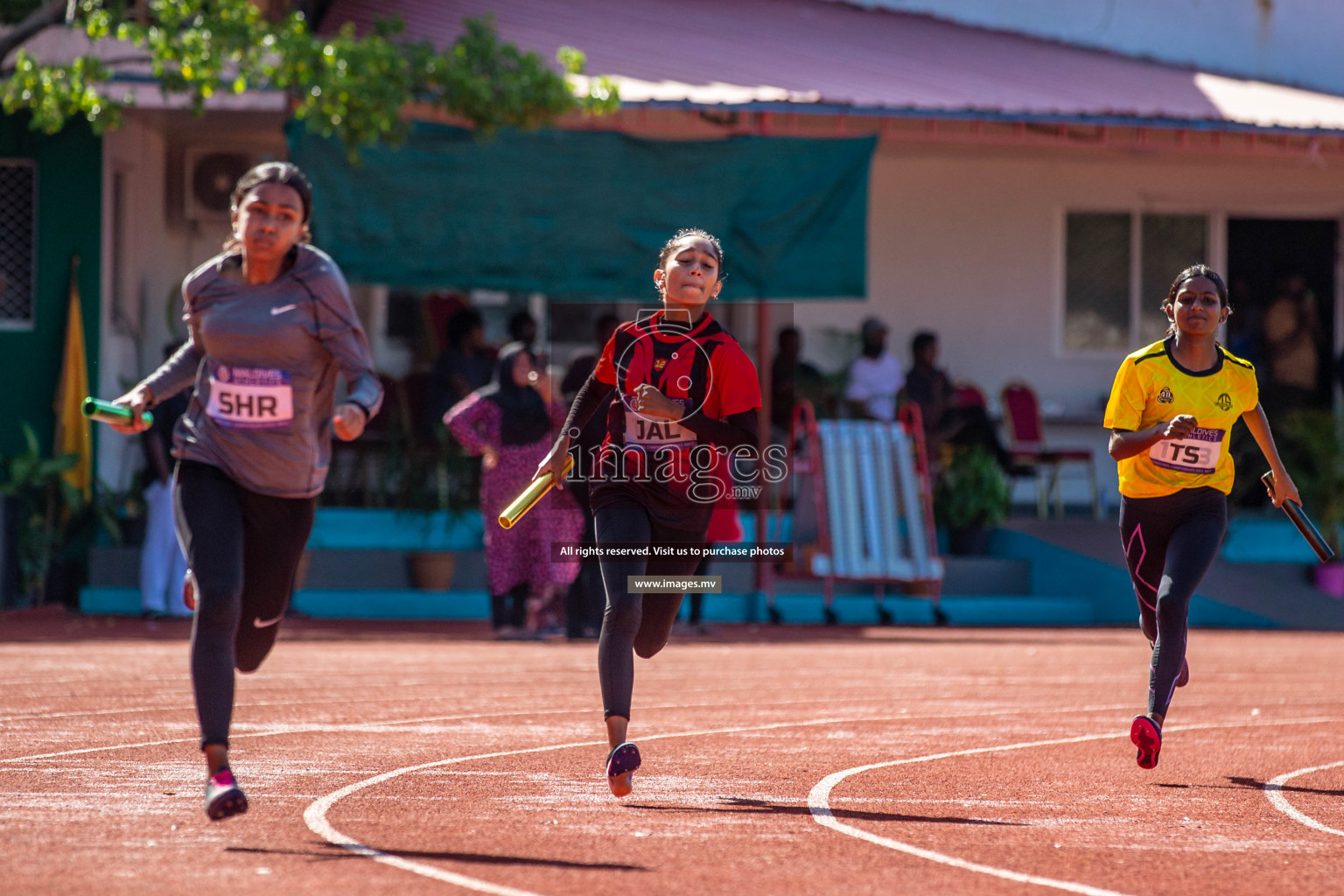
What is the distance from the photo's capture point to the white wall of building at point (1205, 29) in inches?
810

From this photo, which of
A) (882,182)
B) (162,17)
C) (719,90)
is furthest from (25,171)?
(882,182)

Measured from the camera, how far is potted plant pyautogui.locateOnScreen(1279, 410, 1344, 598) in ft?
56.6

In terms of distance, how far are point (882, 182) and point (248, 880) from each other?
15.8m

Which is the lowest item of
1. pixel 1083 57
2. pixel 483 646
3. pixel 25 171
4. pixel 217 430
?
A: pixel 483 646

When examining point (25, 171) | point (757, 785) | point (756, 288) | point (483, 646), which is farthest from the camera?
point (25, 171)

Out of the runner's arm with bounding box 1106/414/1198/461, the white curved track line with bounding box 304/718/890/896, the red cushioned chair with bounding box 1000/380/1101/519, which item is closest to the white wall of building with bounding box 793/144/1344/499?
the red cushioned chair with bounding box 1000/380/1101/519

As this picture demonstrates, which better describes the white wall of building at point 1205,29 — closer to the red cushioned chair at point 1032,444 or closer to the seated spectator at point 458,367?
the red cushioned chair at point 1032,444

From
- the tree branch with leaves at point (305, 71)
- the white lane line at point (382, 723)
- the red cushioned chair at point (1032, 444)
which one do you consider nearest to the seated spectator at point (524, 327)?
the tree branch with leaves at point (305, 71)

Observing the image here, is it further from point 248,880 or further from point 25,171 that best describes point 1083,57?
point 248,880

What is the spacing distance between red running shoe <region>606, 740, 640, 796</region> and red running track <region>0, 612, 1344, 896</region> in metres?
0.10

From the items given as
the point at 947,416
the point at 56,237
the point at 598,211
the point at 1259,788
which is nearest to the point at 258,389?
the point at 1259,788

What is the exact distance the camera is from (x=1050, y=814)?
626cm

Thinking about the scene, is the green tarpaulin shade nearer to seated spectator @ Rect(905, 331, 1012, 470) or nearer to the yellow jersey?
seated spectator @ Rect(905, 331, 1012, 470)

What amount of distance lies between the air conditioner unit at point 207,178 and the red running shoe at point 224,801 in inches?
529
